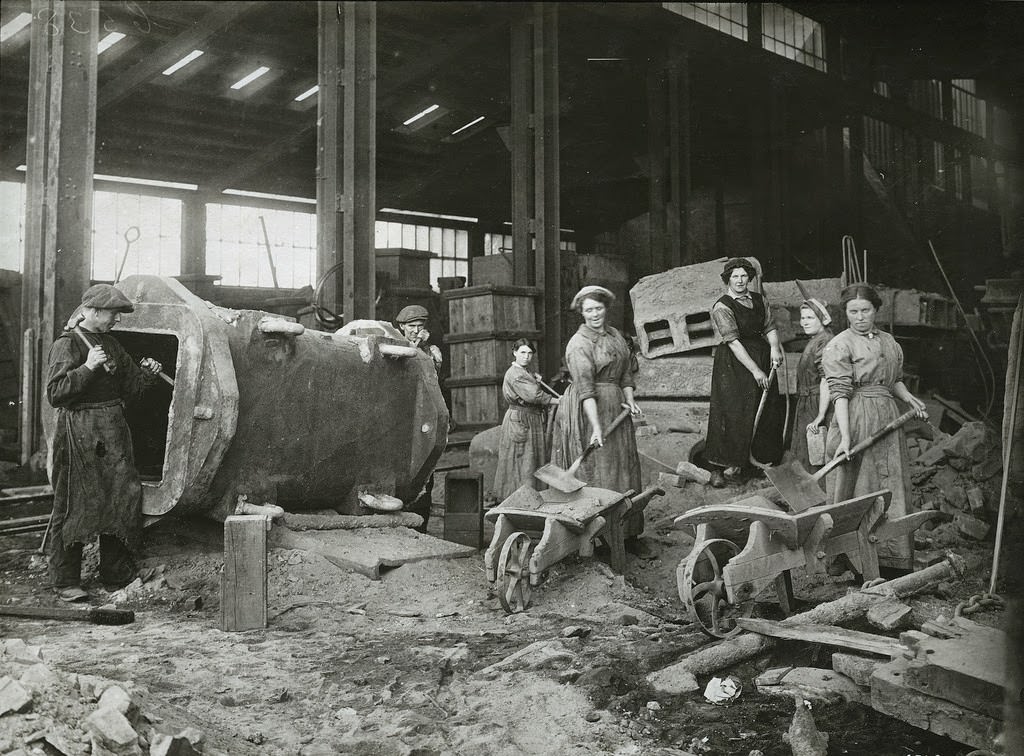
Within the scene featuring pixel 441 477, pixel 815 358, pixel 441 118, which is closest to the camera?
pixel 815 358

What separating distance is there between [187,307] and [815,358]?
16.4 feet

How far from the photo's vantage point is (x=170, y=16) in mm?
10672

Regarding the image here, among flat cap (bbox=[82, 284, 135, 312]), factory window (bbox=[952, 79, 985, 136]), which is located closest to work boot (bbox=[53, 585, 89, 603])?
flat cap (bbox=[82, 284, 135, 312])

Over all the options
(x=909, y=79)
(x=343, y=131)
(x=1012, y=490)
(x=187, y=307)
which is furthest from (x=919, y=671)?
(x=909, y=79)

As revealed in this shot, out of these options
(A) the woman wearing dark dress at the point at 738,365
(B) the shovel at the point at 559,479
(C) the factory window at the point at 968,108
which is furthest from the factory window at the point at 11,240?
(C) the factory window at the point at 968,108

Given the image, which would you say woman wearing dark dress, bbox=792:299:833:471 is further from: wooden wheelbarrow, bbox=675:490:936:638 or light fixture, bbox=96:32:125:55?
light fixture, bbox=96:32:125:55

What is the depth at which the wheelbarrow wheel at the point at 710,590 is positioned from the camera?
4.42 metres

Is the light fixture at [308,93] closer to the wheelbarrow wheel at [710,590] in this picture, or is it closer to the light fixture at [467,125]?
the light fixture at [467,125]

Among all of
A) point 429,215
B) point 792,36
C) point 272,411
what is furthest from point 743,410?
point 429,215

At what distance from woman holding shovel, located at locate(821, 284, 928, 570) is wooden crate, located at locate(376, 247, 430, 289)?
8.64 metres

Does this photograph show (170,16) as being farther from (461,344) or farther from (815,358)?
(815,358)

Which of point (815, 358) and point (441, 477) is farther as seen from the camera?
→ point (441, 477)

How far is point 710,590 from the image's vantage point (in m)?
4.52

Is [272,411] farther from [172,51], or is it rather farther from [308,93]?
[308,93]
